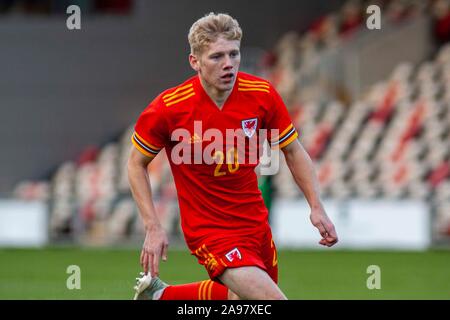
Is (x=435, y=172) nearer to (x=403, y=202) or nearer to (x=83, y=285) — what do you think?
(x=403, y=202)

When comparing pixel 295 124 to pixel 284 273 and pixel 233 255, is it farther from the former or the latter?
pixel 233 255

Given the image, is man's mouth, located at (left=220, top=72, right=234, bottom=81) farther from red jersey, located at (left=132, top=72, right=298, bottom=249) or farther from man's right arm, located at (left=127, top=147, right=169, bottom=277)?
man's right arm, located at (left=127, top=147, right=169, bottom=277)

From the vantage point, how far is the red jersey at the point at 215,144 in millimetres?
6980

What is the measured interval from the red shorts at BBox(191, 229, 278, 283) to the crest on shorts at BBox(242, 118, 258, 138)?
1.98ft

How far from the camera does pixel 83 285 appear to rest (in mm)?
13602

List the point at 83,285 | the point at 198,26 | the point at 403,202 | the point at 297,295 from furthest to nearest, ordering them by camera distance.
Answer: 1. the point at 403,202
2. the point at 83,285
3. the point at 297,295
4. the point at 198,26

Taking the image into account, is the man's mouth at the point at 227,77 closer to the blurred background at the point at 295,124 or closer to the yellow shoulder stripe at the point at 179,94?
the yellow shoulder stripe at the point at 179,94

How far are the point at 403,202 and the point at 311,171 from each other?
12052 millimetres

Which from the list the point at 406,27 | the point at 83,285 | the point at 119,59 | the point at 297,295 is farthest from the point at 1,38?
the point at 297,295

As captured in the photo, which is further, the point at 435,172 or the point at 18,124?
the point at 18,124

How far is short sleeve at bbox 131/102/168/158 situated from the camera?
6.97 meters

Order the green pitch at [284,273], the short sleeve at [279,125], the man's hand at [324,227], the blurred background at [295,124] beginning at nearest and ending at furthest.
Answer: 1. the man's hand at [324,227]
2. the short sleeve at [279,125]
3. the green pitch at [284,273]
4. the blurred background at [295,124]

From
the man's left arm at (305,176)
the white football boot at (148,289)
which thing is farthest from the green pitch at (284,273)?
the man's left arm at (305,176)

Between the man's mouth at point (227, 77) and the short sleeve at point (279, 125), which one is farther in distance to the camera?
the short sleeve at point (279, 125)
